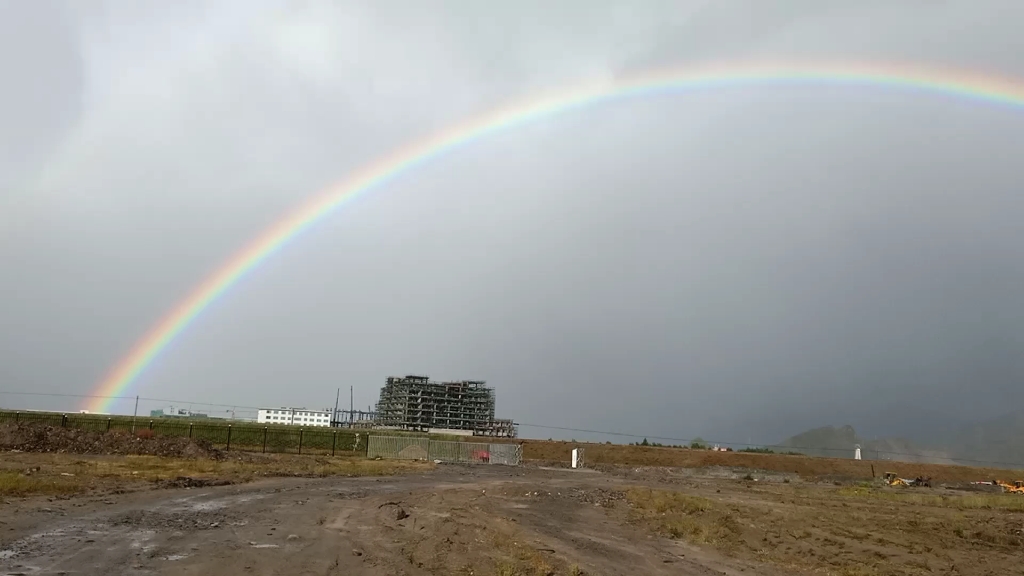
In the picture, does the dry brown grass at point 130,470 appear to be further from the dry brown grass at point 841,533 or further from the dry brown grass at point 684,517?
the dry brown grass at point 841,533

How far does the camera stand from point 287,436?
78.4 m

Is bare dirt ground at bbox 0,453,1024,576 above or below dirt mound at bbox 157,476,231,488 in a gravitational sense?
above

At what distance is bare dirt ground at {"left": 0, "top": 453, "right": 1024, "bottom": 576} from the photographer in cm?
1298

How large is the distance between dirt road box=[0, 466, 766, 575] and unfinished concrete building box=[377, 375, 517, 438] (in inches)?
5132

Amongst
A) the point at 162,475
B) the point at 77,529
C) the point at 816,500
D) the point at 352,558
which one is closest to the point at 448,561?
the point at 352,558

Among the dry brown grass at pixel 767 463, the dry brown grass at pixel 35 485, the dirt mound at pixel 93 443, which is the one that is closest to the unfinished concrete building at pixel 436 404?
the dry brown grass at pixel 767 463

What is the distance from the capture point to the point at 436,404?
159 meters

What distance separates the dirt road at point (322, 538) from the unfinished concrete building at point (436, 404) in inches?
5132

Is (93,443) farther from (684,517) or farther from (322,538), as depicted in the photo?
(684,517)

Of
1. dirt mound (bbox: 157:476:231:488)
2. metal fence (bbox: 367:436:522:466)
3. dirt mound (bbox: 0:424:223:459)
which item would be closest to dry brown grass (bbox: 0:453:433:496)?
dirt mound (bbox: 157:476:231:488)

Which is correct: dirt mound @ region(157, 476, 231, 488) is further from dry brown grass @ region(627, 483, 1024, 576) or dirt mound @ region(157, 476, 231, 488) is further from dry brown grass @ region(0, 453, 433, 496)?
dry brown grass @ region(627, 483, 1024, 576)

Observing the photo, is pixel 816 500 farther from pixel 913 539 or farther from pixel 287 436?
pixel 287 436

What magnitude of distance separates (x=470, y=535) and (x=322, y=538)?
3.64 m

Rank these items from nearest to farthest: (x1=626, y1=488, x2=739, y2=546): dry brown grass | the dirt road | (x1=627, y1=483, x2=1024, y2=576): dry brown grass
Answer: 1. the dirt road
2. (x1=627, y1=483, x2=1024, y2=576): dry brown grass
3. (x1=626, y1=488, x2=739, y2=546): dry brown grass
